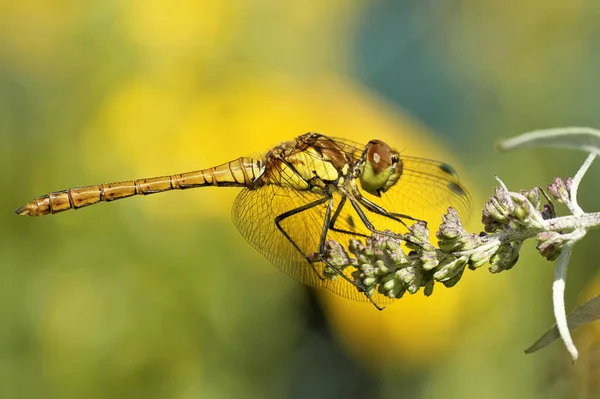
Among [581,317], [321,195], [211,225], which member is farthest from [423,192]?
[581,317]

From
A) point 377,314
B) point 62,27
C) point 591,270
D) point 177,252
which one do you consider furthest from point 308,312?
point 62,27

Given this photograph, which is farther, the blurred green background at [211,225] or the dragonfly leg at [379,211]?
the blurred green background at [211,225]

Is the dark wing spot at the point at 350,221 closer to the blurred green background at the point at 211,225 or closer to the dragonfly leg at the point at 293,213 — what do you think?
the dragonfly leg at the point at 293,213

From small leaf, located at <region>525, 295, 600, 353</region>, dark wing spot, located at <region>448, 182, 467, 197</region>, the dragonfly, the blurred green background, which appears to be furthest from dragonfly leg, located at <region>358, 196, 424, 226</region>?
small leaf, located at <region>525, 295, 600, 353</region>

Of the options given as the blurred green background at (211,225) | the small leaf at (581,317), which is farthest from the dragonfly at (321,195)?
the small leaf at (581,317)

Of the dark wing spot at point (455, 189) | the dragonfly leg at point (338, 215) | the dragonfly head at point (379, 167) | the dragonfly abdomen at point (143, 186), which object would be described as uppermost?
the dragonfly abdomen at point (143, 186)

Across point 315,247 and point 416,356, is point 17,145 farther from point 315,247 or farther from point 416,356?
point 416,356

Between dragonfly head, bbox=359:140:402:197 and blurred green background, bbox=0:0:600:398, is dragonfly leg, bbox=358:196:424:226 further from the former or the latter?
blurred green background, bbox=0:0:600:398
